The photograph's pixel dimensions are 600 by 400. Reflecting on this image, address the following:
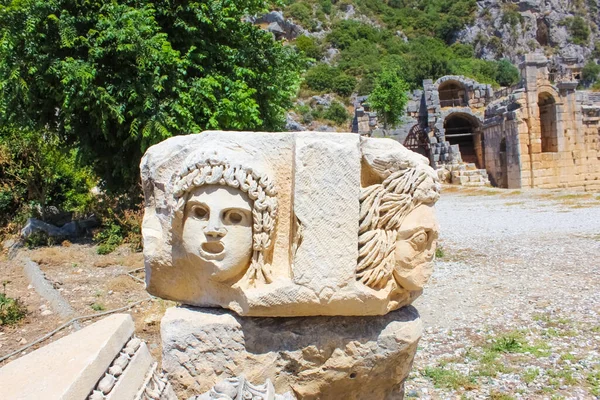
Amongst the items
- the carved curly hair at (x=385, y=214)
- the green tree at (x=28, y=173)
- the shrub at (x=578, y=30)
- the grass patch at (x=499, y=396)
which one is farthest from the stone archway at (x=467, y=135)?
the shrub at (x=578, y=30)

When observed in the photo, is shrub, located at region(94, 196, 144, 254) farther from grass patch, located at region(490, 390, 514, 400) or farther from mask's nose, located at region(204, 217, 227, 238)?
grass patch, located at region(490, 390, 514, 400)

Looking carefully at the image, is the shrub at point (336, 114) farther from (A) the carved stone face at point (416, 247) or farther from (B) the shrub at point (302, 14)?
(A) the carved stone face at point (416, 247)

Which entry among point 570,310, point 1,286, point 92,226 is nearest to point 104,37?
point 1,286

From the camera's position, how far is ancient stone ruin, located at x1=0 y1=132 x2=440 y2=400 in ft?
7.98

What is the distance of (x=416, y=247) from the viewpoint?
2.58 m

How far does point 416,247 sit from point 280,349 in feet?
3.03

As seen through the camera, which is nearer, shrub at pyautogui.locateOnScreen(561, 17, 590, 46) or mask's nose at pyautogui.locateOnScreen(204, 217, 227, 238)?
mask's nose at pyautogui.locateOnScreen(204, 217, 227, 238)

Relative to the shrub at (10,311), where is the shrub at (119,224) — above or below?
above

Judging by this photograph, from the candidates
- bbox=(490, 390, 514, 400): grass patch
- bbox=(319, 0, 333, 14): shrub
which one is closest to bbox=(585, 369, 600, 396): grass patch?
bbox=(490, 390, 514, 400): grass patch

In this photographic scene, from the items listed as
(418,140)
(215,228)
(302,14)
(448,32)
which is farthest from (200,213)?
(448,32)

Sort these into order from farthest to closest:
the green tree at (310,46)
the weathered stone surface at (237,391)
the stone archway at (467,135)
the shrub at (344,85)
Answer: the green tree at (310,46), the shrub at (344,85), the stone archway at (467,135), the weathered stone surface at (237,391)

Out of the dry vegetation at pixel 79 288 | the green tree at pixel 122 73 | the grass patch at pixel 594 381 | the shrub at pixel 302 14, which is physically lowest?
the grass patch at pixel 594 381

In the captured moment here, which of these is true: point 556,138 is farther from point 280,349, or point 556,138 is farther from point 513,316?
point 280,349

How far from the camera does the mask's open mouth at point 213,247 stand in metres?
2.44
